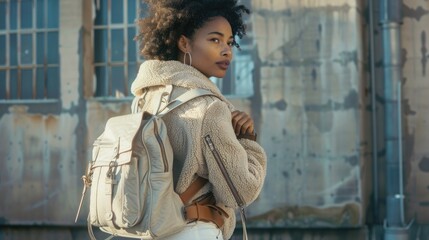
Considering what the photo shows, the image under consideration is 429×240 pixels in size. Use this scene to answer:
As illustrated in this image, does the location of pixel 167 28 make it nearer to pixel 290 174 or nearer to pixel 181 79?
pixel 181 79

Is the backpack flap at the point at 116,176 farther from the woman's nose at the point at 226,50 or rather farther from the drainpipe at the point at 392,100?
the drainpipe at the point at 392,100

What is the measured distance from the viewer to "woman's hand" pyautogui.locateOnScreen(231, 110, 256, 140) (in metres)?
3.43

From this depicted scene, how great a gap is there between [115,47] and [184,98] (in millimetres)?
6262

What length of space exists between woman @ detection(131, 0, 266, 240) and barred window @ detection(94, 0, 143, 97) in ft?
18.5

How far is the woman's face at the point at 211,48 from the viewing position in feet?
11.9

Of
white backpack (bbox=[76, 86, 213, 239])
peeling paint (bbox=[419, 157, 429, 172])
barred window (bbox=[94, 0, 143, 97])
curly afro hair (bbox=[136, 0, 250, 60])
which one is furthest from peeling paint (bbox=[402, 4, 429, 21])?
white backpack (bbox=[76, 86, 213, 239])

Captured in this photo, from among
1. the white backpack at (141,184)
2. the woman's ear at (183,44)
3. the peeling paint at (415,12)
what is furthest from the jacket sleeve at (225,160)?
the peeling paint at (415,12)

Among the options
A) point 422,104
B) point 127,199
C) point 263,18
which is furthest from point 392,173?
point 127,199

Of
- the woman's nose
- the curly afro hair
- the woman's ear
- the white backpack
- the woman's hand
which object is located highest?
the curly afro hair

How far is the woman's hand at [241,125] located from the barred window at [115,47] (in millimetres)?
6101

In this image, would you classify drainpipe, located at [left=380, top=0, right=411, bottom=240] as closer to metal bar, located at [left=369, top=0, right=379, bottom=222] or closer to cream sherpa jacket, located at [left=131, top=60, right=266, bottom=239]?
metal bar, located at [left=369, top=0, right=379, bottom=222]

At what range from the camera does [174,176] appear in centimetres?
335

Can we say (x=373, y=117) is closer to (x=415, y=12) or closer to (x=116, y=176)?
(x=415, y=12)

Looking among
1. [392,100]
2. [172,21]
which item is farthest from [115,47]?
[172,21]
